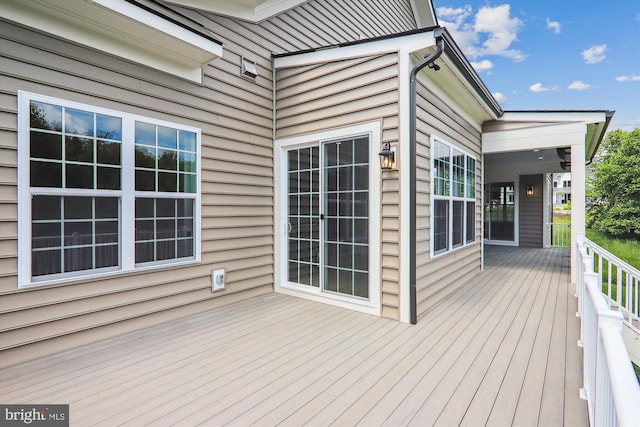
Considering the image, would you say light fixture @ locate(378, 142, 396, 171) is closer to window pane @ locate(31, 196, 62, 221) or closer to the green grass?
window pane @ locate(31, 196, 62, 221)

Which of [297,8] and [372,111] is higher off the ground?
[297,8]

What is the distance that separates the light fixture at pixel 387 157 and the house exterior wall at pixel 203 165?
0.16 m

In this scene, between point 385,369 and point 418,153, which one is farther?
point 418,153

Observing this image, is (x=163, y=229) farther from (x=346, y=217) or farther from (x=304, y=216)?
(x=346, y=217)

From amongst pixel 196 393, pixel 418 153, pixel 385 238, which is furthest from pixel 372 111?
pixel 196 393

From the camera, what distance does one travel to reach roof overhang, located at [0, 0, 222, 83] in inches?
106

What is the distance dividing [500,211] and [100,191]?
11.4 meters

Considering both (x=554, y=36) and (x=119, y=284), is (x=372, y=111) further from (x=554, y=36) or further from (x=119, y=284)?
(x=554, y=36)

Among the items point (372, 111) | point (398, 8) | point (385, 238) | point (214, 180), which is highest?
point (398, 8)

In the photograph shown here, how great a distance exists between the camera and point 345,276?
4.23m

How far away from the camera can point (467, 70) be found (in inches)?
175

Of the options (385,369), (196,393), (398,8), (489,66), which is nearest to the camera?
(196,393)

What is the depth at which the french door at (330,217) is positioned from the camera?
4074mm

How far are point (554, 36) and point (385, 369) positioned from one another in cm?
3236
